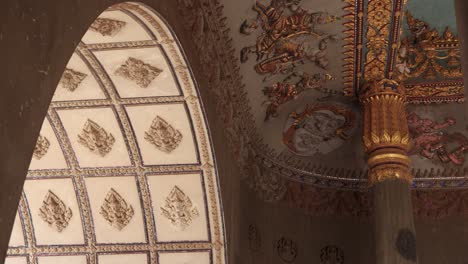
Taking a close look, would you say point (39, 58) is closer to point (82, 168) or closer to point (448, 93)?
point (82, 168)

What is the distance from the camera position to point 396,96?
11.2 metres

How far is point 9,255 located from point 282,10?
15.1 ft

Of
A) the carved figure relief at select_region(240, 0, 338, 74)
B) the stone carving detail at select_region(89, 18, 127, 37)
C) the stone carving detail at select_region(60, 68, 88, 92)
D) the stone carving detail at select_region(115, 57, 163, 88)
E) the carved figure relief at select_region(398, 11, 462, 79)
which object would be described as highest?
the carved figure relief at select_region(398, 11, 462, 79)

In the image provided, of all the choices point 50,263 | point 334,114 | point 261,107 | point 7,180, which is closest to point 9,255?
point 50,263

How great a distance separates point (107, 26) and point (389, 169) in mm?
4444

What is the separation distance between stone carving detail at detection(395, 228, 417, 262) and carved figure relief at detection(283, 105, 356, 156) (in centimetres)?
259

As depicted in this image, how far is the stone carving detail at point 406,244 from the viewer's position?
996 centimetres

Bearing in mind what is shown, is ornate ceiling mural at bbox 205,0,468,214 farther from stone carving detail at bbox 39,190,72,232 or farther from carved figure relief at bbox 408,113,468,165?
stone carving detail at bbox 39,190,72,232

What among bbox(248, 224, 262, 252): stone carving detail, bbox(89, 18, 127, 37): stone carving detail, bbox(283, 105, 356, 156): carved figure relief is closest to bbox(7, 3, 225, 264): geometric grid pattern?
bbox(89, 18, 127, 37): stone carving detail

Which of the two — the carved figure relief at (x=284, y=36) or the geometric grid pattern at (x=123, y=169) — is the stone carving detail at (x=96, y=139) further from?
the carved figure relief at (x=284, y=36)

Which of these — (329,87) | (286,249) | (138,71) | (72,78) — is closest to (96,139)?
(72,78)

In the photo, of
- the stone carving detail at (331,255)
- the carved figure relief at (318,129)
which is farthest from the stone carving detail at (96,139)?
the stone carving detail at (331,255)

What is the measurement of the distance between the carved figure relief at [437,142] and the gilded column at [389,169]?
1355 millimetres

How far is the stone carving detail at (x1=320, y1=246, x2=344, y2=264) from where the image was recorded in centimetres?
1198
